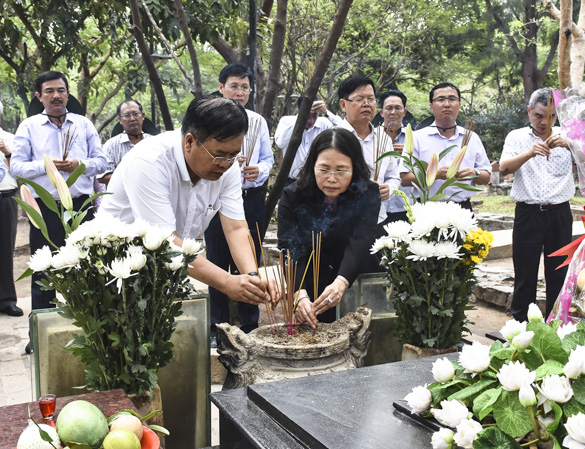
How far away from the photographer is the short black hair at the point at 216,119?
221 centimetres

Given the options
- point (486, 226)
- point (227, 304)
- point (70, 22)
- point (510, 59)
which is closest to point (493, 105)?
point (510, 59)

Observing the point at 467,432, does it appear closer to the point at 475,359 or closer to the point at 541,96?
the point at 475,359

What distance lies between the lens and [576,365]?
1153 millimetres

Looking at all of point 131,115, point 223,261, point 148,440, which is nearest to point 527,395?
point 148,440

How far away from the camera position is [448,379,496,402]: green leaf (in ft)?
4.26

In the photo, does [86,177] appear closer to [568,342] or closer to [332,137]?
[332,137]

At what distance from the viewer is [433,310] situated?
89.5 inches

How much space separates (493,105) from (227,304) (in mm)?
16738

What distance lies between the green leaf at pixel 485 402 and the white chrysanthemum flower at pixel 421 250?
978 mm

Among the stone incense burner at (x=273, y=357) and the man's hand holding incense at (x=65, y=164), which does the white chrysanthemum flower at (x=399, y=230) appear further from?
the man's hand holding incense at (x=65, y=164)

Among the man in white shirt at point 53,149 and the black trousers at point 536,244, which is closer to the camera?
the man in white shirt at point 53,149

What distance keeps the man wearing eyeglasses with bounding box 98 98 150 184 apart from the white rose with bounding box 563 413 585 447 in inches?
163

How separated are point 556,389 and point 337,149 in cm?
173

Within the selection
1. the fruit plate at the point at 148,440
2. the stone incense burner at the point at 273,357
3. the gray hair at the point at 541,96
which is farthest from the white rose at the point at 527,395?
the gray hair at the point at 541,96
